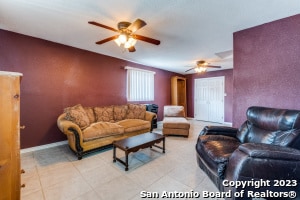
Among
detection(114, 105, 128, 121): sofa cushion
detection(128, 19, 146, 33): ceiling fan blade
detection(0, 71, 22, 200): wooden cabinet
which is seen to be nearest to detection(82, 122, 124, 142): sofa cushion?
detection(114, 105, 128, 121): sofa cushion

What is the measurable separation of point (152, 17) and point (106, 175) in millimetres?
2439

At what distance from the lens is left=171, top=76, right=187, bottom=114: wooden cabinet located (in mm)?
6094

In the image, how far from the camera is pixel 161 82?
5.86m

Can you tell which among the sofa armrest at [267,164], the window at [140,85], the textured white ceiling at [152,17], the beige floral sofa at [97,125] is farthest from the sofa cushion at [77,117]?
the sofa armrest at [267,164]

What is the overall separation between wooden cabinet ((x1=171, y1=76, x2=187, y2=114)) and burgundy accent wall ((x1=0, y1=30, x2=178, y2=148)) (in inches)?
117

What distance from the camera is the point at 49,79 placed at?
3.08m

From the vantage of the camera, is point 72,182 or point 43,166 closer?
Answer: point 72,182

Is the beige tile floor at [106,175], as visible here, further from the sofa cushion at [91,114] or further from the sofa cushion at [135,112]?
the sofa cushion at [135,112]

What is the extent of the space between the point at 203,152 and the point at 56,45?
367cm

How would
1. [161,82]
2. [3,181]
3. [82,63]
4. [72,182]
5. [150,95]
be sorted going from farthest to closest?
1. [161,82]
2. [150,95]
3. [82,63]
4. [72,182]
5. [3,181]

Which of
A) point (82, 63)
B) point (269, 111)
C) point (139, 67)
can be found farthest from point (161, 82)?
point (269, 111)

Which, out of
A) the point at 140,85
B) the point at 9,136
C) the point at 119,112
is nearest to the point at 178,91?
the point at 140,85

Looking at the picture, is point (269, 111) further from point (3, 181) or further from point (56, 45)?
point (56, 45)

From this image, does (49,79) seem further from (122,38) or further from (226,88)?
(226,88)
